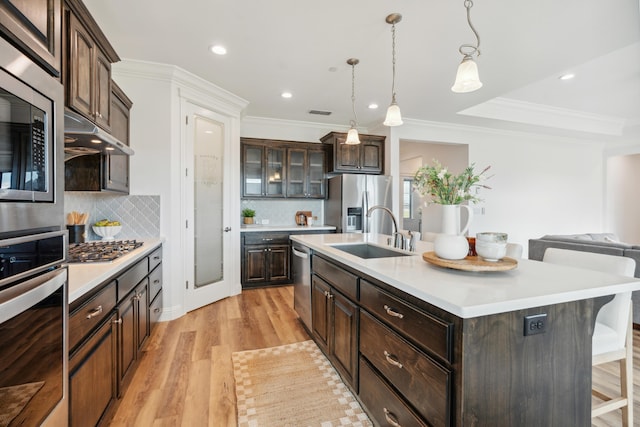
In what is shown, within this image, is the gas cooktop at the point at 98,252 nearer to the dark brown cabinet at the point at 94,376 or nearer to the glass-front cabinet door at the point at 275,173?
the dark brown cabinet at the point at 94,376

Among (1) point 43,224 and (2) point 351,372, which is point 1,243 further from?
(2) point 351,372

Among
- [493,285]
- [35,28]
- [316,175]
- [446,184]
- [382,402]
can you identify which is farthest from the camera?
[316,175]

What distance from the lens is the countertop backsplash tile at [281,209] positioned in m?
5.03

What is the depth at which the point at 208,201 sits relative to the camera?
12.0 feet

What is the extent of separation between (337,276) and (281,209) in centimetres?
330

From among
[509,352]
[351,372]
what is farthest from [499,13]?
[351,372]

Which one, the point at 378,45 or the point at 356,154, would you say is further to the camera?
the point at 356,154

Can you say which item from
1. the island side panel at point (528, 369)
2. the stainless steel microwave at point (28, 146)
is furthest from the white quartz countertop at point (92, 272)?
the island side panel at point (528, 369)

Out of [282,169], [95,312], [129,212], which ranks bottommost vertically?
[95,312]

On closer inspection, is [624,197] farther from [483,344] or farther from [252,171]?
[483,344]

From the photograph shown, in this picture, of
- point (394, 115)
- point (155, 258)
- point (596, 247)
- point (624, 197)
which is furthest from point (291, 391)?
point (624, 197)

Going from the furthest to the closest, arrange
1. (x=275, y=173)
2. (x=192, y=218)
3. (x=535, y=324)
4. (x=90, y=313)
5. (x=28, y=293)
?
(x=275, y=173)
(x=192, y=218)
(x=90, y=313)
(x=535, y=324)
(x=28, y=293)

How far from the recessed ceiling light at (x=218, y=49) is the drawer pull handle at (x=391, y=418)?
305cm

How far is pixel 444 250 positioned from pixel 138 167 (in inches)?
120
